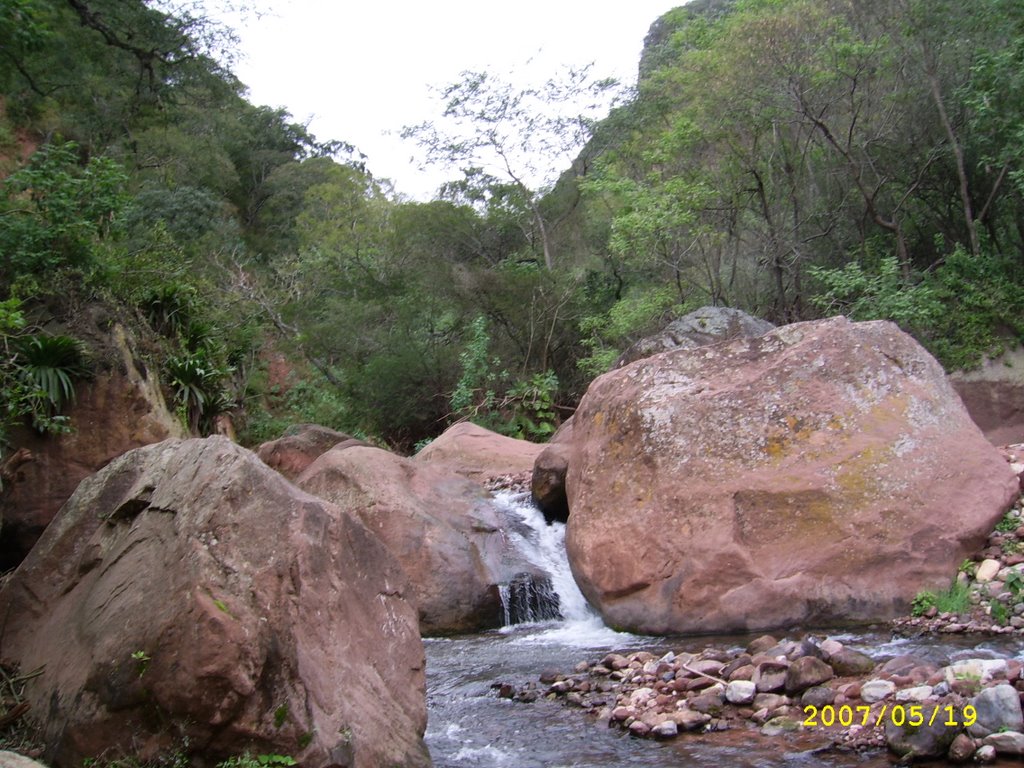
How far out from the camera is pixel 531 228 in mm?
25453

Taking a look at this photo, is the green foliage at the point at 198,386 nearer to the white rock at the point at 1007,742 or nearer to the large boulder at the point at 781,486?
the large boulder at the point at 781,486

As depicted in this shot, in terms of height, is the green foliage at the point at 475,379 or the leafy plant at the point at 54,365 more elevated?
the green foliage at the point at 475,379

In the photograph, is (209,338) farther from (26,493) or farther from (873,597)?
(873,597)

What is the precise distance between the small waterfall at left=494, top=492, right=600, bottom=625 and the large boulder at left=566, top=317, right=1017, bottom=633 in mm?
1160

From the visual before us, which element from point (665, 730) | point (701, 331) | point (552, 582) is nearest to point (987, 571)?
point (665, 730)

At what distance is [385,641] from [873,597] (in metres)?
4.27

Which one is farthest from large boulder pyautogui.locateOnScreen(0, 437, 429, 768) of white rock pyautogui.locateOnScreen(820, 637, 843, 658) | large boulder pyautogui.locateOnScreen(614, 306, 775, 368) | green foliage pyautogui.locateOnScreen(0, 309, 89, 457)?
large boulder pyautogui.locateOnScreen(614, 306, 775, 368)

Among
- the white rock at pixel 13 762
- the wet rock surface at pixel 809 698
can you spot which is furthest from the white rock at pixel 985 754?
the white rock at pixel 13 762

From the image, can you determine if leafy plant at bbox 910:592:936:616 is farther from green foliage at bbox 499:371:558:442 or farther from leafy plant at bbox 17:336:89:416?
green foliage at bbox 499:371:558:442

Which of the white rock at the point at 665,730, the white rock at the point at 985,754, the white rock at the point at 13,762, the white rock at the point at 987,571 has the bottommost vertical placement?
the white rock at the point at 985,754

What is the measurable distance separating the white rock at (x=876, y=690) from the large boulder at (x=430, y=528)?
4836 millimetres

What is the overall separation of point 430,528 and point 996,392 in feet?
33.1

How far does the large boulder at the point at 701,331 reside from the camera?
540 inches

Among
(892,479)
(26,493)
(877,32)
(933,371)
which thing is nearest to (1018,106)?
(877,32)
